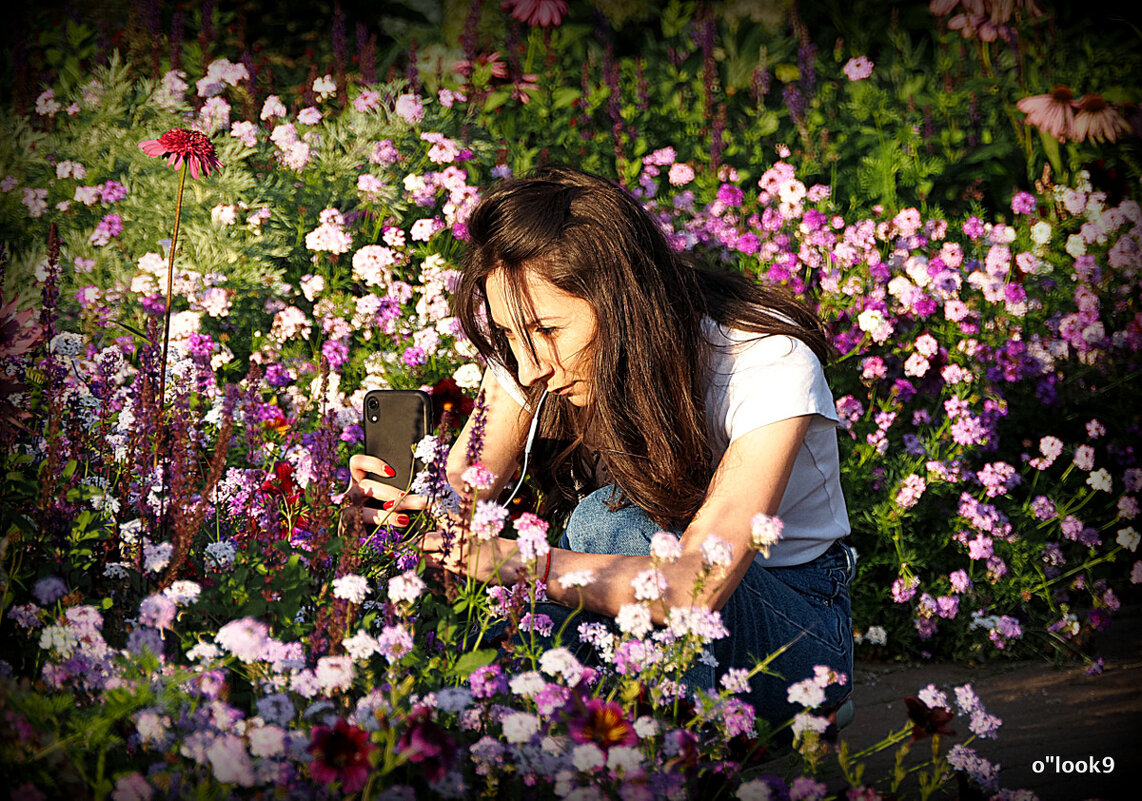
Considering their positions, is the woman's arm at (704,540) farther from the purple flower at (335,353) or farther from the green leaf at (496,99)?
the green leaf at (496,99)

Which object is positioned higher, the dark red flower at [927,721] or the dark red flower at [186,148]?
the dark red flower at [186,148]

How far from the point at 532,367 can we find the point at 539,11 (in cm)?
306

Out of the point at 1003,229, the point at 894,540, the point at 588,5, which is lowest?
the point at 894,540

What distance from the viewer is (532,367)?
7.16 feet

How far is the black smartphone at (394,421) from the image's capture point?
8.87ft

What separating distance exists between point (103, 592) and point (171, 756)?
630mm

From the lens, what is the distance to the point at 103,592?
5.75ft

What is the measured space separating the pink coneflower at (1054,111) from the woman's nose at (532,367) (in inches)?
125

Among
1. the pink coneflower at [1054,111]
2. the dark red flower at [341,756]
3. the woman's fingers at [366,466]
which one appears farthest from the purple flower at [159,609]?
the pink coneflower at [1054,111]

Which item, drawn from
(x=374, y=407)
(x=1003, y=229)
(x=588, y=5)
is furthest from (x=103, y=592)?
(x=588, y=5)

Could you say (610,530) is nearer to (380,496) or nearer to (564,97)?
(380,496)

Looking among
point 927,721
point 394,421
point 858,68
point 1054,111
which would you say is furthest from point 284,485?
point 1054,111

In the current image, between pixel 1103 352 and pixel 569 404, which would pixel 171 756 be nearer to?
pixel 569 404

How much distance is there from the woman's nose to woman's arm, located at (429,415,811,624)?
1.41ft
